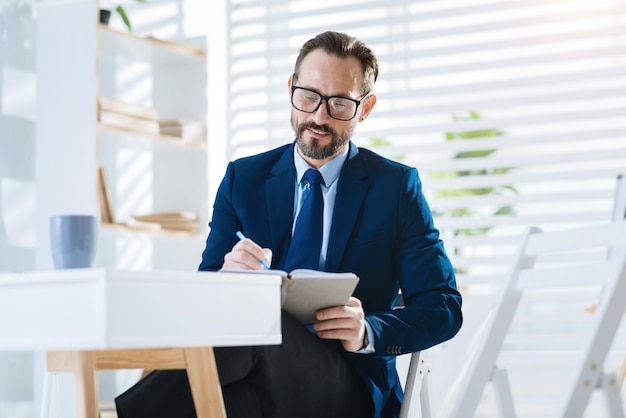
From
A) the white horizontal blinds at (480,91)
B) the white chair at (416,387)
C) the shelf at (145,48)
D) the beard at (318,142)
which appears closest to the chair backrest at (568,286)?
the white chair at (416,387)

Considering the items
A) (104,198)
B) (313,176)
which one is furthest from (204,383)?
(104,198)

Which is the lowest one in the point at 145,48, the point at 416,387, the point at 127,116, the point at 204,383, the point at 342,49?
the point at 416,387

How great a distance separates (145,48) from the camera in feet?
13.2

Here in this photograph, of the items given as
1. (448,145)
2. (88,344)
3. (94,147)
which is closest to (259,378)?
(88,344)

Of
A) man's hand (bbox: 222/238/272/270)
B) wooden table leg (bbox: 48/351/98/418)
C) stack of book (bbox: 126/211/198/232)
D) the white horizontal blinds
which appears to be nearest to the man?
man's hand (bbox: 222/238/272/270)

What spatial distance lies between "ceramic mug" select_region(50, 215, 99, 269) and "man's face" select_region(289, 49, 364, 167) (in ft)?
2.63

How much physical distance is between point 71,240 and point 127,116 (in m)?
2.41

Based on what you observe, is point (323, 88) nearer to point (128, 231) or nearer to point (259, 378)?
point (259, 378)

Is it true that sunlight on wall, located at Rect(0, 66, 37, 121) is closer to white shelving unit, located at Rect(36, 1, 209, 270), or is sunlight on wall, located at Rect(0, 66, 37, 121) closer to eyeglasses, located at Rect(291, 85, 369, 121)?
white shelving unit, located at Rect(36, 1, 209, 270)

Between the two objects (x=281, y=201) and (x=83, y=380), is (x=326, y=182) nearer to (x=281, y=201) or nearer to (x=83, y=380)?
(x=281, y=201)

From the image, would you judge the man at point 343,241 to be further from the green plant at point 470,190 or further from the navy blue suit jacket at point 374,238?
the green plant at point 470,190

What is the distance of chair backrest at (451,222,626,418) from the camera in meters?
1.76

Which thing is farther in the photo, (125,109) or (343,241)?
(125,109)

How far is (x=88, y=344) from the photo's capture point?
1.17 meters
